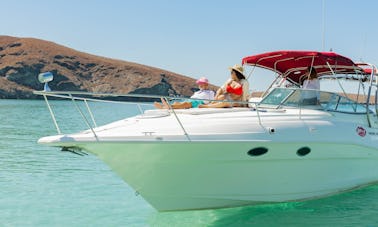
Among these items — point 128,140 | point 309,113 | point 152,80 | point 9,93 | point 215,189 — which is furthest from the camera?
point 152,80

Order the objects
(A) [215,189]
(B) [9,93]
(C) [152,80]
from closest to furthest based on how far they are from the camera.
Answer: (A) [215,189], (B) [9,93], (C) [152,80]

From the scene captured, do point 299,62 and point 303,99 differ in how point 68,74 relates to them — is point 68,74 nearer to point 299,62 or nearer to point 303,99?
point 299,62

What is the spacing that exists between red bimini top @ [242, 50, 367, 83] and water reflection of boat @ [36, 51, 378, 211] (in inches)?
1.7

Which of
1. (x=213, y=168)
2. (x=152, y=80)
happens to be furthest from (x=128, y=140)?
(x=152, y=80)

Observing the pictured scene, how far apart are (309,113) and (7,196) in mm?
6718

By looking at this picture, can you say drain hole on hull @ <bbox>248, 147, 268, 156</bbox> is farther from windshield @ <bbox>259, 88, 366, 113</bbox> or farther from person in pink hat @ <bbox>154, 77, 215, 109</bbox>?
person in pink hat @ <bbox>154, 77, 215, 109</bbox>

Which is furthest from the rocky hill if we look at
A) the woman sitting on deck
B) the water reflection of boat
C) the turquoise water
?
the water reflection of boat

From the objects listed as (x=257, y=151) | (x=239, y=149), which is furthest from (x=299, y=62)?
(x=239, y=149)

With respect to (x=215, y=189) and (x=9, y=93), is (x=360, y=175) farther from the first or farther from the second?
(x=9, y=93)

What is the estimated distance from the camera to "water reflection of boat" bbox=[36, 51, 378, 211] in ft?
22.2

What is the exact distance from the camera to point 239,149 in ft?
A: 23.2

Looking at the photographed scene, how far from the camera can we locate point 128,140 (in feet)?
21.3

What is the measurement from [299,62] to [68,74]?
463ft

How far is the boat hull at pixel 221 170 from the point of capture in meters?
6.85
